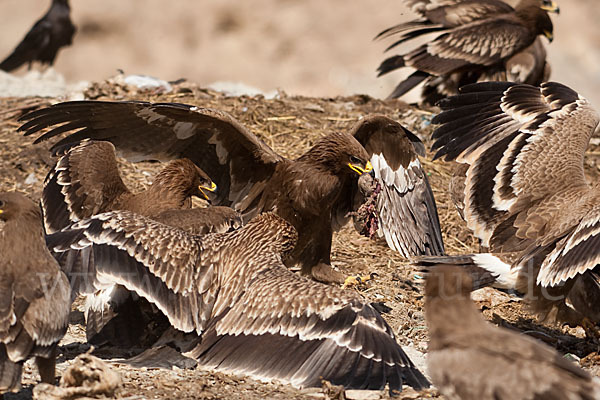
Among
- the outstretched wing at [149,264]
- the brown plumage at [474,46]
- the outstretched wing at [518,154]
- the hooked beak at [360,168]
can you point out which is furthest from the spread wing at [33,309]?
the brown plumage at [474,46]

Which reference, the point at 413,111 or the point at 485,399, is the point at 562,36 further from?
the point at 485,399

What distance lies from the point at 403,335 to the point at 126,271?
5.58 feet

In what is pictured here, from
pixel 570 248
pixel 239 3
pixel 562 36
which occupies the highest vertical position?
pixel 239 3

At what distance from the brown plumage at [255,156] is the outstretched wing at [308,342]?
3.93 ft

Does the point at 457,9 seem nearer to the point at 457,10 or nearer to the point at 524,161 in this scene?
the point at 457,10

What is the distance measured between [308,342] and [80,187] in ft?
6.73

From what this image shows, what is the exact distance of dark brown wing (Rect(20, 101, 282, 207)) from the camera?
19.2 feet

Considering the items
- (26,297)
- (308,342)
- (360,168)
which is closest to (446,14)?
(360,168)

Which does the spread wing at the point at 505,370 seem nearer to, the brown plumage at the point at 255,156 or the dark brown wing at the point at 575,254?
the dark brown wing at the point at 575,254

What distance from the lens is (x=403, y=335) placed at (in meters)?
5.56

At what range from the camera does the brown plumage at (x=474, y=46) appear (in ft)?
30.9

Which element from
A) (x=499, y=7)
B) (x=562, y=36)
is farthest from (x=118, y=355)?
(x=562, y=36)

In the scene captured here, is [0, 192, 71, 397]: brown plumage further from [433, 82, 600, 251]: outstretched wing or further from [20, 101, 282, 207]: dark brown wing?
[433, 82, 600, 251]: outstretched wing

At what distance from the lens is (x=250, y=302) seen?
15.4ft
